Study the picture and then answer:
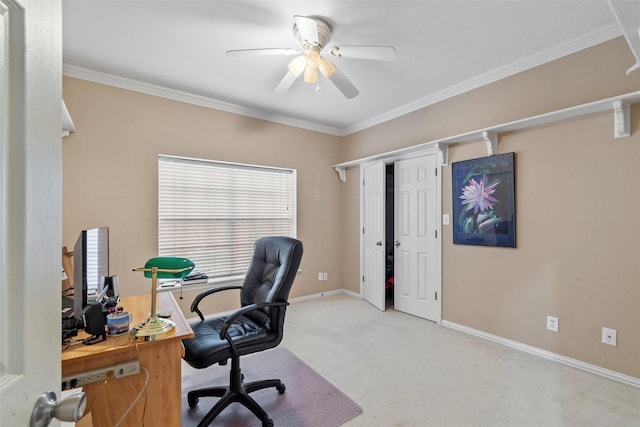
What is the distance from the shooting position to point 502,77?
2.88 metres

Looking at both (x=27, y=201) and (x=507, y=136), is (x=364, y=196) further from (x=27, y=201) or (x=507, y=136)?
(x=27, y=201)

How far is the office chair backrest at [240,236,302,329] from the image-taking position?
1942 mm

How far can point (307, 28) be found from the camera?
1.93 metres

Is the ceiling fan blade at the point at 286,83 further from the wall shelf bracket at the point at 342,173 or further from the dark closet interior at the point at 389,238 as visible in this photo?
the dark closet interior at the point at 389,238

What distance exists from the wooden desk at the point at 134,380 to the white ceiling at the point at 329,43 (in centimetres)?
209

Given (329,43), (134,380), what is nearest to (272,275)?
(134,380)

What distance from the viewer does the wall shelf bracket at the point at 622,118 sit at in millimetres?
2146

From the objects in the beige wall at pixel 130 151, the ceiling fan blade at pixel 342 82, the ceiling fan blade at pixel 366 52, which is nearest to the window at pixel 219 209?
the beige wall at pixel 130 151

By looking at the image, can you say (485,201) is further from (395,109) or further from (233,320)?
(233,320)

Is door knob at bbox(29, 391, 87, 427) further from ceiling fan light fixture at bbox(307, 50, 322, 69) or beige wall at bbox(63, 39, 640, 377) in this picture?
beige wall at bbox(63, 39, 640, 377)

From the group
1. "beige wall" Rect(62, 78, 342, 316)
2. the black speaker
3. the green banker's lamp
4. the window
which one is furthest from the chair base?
the window

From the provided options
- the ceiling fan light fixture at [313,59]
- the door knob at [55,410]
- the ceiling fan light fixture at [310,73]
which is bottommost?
the door knob at [55,410]

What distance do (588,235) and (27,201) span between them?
3255 millimetres

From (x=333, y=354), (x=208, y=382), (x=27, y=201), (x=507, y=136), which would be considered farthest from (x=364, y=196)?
(x=27, y=201)
